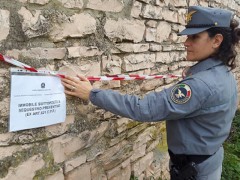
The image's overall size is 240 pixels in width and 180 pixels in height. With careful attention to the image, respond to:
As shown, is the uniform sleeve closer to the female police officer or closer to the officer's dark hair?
the female police officer

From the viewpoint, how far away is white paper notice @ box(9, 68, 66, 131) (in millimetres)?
1680

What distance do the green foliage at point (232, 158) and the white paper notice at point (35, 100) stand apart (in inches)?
109

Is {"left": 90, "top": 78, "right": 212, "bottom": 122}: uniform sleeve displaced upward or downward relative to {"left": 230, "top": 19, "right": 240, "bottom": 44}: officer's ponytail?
downward

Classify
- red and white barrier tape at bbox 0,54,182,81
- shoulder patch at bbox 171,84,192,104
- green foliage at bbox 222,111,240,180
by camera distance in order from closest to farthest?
red and white barrier tape at bbox 0,54,182,81, shoulder patch at bbox 171,84,192,104, green foliage at bbox 222,111,240,180

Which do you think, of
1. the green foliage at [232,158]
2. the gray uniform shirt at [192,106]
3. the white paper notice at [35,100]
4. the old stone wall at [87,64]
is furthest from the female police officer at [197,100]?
the green foliage at [232,158]

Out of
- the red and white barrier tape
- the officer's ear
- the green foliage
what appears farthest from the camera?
the green foliage

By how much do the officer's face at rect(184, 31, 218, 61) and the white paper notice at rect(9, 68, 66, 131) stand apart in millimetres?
899

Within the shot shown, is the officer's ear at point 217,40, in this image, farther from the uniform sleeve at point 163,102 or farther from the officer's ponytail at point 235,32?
the uniform sleeve at point 163,102

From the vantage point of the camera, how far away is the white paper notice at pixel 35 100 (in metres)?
1.68

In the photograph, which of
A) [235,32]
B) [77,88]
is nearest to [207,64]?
[235,32]

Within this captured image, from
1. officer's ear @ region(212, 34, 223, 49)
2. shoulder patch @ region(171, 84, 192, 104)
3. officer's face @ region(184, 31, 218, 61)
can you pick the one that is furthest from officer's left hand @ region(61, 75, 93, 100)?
officer's ear @ region(212, 34, 223, 49)

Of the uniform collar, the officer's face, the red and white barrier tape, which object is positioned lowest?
the red and white barrier tape

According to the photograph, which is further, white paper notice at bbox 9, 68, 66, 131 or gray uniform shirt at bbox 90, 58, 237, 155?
gray uniform shirt at bbox 90, 58, 237, 155

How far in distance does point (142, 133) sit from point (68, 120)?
3.64ft
